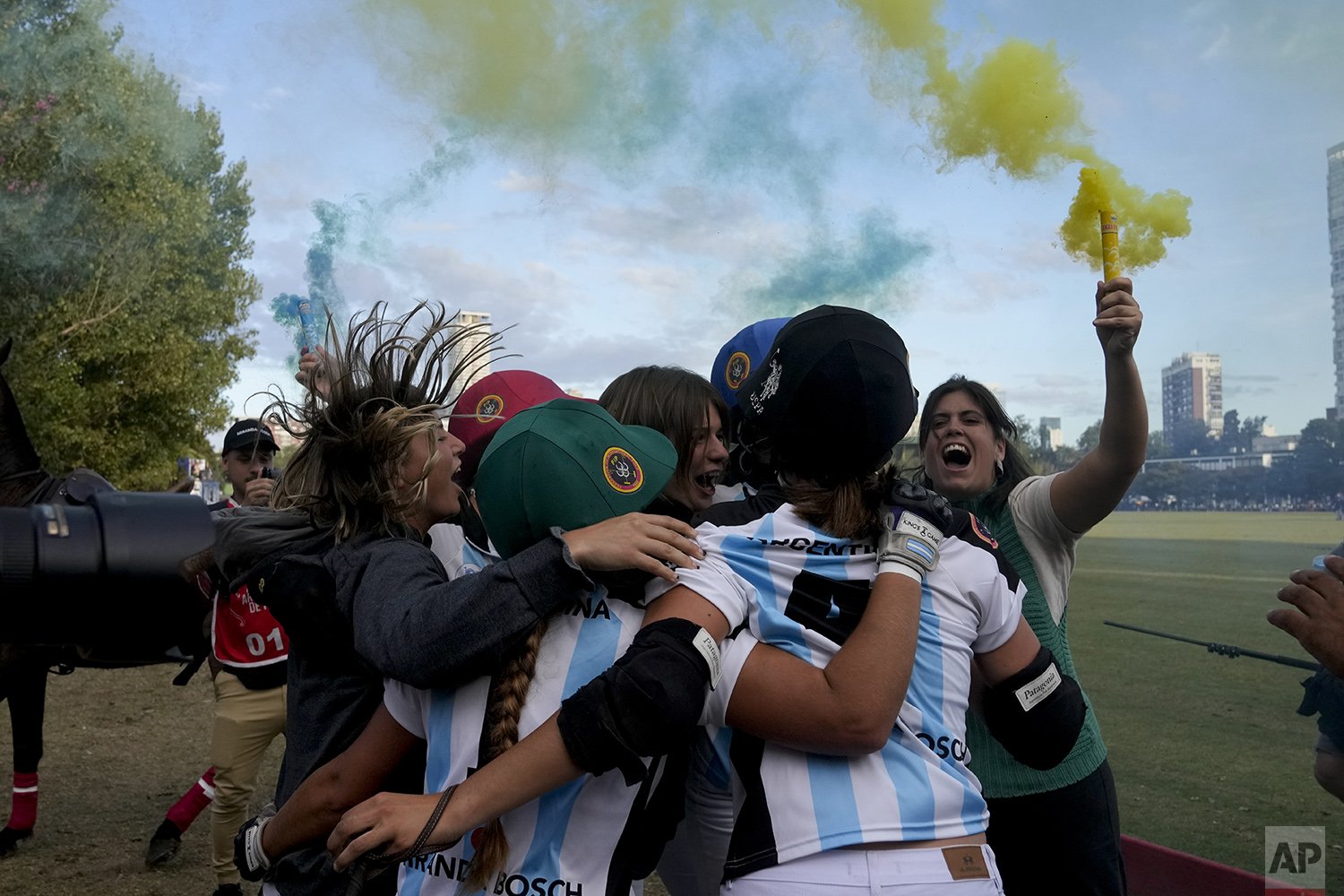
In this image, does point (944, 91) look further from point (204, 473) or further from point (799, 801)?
point (204, 473)

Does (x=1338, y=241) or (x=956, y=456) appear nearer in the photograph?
(x=956, y=456)

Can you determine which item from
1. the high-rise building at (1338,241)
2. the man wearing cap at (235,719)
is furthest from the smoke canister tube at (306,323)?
the high-rise building at (1338,241)

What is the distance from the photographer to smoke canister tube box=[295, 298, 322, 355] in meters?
3.86

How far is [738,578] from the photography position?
1.70 metres

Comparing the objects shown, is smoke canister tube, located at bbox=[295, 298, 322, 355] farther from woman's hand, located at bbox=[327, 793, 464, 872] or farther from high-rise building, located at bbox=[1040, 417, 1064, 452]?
high-rise building, located at bbox=[1040, 417, 1064, 452]

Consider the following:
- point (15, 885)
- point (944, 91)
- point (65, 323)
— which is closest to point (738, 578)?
point (944, 91)

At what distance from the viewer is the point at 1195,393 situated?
16078mm

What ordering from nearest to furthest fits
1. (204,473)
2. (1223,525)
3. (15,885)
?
(15,885)
(1223,525)
(204,473)

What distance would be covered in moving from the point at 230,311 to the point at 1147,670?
780 inches

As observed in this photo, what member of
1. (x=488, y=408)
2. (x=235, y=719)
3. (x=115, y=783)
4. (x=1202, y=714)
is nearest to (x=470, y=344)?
(x=488, y=408)

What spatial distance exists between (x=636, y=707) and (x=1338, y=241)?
10350 mm

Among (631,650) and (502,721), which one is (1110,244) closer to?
(631,650)

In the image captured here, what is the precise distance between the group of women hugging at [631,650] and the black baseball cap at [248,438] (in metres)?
4.00

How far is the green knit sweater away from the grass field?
2574mm
